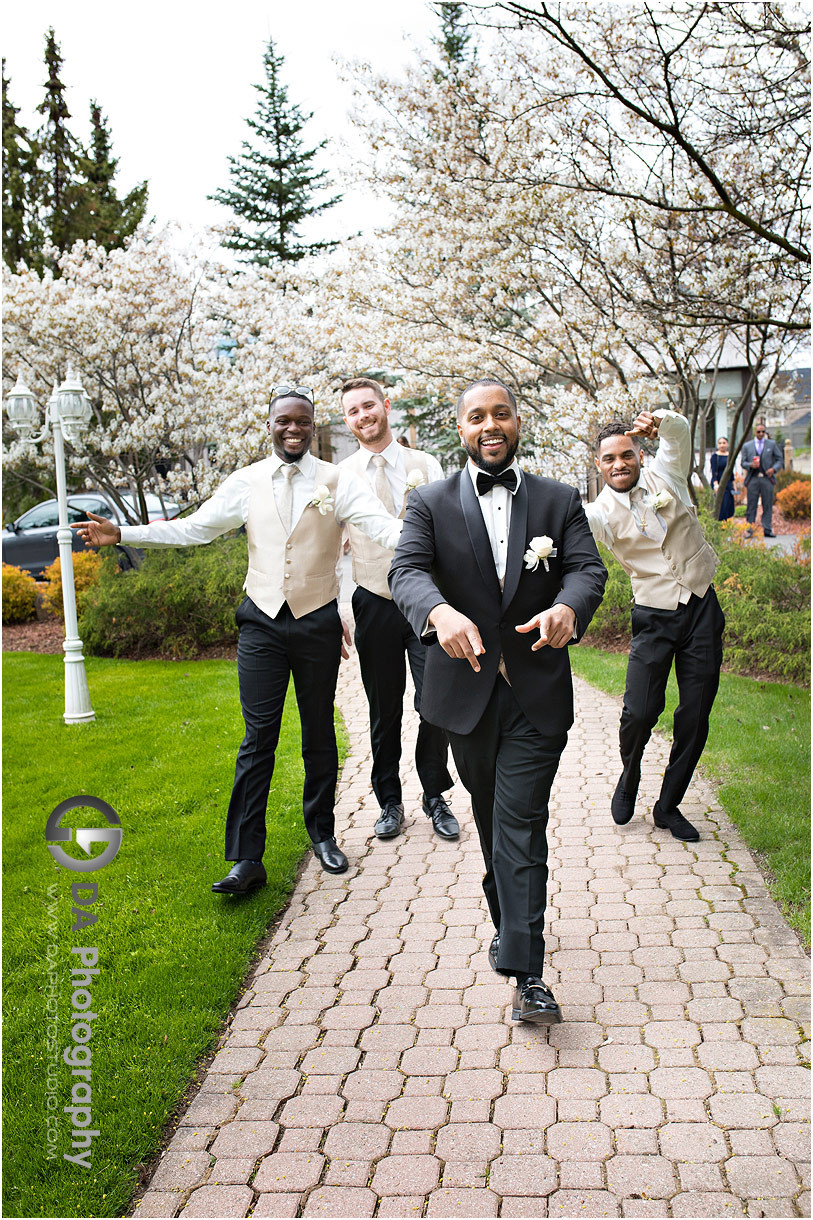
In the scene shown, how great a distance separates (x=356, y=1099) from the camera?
3.20 m

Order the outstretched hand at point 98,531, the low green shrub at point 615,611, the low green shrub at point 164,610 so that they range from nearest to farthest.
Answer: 1. the outstretched hand at point 98,531
2. the low green shrub at point 615,611
3. the low green shrub at point 164,610

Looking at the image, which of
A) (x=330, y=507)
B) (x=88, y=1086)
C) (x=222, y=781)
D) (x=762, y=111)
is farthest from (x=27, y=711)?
(x=762, y=111)

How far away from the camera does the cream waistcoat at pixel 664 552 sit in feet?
17.1

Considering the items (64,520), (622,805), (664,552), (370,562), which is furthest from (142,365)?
(622,805)

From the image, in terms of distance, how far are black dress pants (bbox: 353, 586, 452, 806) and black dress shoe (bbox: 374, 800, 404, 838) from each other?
0.04 meters

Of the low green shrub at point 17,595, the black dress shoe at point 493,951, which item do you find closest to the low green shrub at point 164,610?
the low green shrub at point 17,595

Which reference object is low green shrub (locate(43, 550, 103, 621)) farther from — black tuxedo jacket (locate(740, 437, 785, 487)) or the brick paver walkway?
black tuxedo jacket (locate(740, 437, 785, 487))

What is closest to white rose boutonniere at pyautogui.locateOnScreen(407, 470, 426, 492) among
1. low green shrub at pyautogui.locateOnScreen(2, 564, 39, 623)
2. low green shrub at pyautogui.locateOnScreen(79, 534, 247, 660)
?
low green shrub at pyautogui.locateOnScreen(79, 534, 247, 660)

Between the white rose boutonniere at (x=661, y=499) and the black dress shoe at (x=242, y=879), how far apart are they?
2.80m

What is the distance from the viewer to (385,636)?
5613 millimetres

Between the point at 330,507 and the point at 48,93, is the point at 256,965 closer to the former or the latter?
the point at 330,507

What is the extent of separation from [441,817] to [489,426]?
2925mm

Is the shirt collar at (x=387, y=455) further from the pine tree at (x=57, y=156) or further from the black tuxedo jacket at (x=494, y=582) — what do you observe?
the pine tree at (x=57, y=156)

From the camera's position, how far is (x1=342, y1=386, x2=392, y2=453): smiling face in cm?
575
